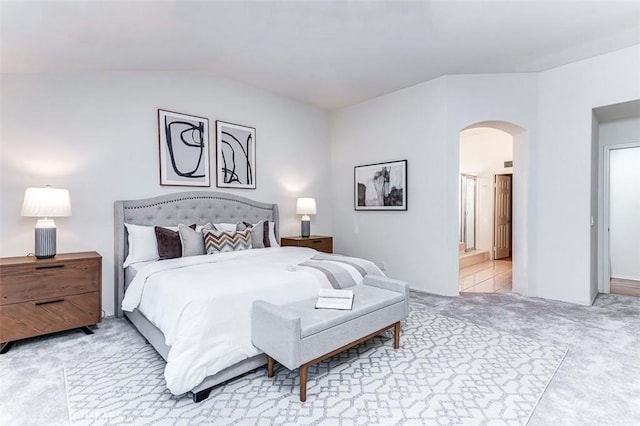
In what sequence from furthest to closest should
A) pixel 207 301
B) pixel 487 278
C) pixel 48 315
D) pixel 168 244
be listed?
pixel 487 278
pixel 168 244
pixel 48 315
pixel 207 301

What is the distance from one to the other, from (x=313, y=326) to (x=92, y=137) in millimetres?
3173

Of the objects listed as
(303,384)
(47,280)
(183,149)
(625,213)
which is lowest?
(303,384)

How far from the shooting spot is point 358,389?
2.09m

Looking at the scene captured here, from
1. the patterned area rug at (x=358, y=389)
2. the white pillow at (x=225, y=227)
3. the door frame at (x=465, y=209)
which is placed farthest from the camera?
the door frame at (x=465, y=209)

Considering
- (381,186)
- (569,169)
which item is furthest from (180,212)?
(569,169)

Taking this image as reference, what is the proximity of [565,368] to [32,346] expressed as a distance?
421cm

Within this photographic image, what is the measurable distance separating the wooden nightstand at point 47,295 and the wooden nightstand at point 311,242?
7.92ft

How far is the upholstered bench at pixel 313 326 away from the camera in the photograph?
76.0 inches

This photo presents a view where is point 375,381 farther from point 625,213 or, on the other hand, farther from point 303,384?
A: point 625,213

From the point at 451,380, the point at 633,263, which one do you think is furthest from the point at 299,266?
the point at 633,263

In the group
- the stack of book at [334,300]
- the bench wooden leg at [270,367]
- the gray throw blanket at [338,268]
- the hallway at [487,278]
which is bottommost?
the hallway at [487,278]

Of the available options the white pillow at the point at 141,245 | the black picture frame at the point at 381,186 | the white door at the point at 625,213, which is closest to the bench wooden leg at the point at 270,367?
the white pillow at the point at 141,245

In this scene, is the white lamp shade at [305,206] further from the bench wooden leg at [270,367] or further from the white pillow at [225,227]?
the bench wooden leg at [270,367]

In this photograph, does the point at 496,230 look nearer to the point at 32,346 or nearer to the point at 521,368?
the point at 521,368
